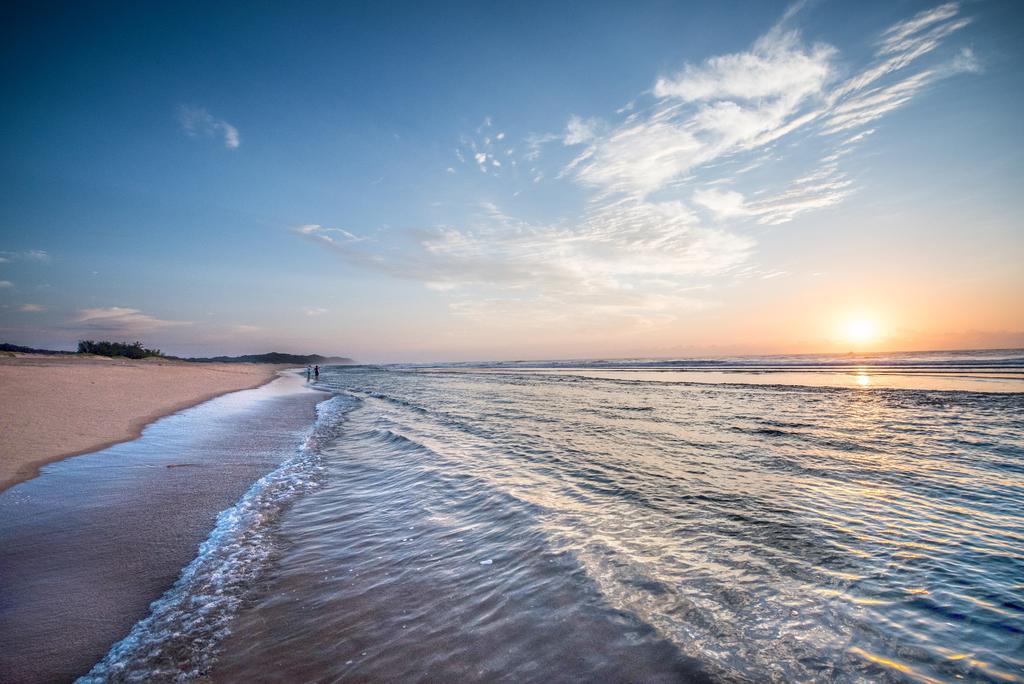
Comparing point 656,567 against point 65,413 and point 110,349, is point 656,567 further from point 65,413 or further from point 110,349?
point 110,349

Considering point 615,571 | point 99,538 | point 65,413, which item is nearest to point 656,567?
point 615,571

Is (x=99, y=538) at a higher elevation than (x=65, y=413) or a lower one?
lower

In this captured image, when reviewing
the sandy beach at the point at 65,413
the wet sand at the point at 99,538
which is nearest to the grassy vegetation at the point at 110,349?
the sandy beach at the point at 65,413

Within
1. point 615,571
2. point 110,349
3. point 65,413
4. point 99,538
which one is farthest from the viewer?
point 110,349

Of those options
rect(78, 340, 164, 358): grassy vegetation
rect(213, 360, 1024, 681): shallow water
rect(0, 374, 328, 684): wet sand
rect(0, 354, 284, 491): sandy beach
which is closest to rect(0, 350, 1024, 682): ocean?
rect(213, 360, 1024, 681): shallow water

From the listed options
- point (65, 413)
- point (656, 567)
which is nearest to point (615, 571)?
point (656, 567)

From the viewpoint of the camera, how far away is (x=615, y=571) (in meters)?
5.18

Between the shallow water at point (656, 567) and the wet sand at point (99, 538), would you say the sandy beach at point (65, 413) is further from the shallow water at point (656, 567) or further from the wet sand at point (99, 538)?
the shallow water at point (656, 567)

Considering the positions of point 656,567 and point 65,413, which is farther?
point 65,413

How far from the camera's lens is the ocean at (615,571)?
3.63 meters

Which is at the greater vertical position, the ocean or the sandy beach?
the sandy beach

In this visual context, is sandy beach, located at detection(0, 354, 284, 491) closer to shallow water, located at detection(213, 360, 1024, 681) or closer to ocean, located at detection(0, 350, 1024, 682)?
ocean, located at detection(0, 350, 1024, 682)

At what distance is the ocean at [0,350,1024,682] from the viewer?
11.9ft

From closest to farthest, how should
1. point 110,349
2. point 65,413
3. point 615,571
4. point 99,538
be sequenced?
point 615,571
point 99,538
point 65,413
point 110,349
